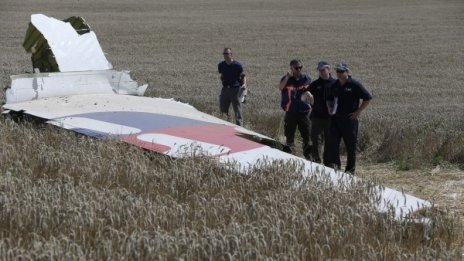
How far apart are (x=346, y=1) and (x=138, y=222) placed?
167 ft

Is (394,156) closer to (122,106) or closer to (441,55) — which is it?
(122,106)

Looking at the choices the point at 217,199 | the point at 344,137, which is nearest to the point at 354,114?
the point at 344,137

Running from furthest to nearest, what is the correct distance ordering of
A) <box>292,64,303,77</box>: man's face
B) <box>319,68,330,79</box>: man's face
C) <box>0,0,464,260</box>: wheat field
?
<box>292,64,303,77</box>: man's face
<box>319,68,330,79</box>: man's face
<box>0,0,464,260</box>: wheat field

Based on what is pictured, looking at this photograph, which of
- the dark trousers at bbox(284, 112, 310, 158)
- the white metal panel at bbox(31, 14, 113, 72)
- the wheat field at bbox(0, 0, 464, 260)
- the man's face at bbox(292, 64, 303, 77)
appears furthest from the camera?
the white metal panel at bbox(31, 14, 113, 72)

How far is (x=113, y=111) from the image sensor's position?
953 centimetres

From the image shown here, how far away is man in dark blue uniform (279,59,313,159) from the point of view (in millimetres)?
10594

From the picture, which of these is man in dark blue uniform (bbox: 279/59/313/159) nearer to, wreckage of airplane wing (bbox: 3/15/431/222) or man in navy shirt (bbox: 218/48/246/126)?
wreckage of airplane wing (bbox: 3/15/431/222)

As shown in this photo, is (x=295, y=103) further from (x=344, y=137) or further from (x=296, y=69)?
(x=344, y=137)

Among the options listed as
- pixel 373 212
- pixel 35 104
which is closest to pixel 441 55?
pixel 35 104

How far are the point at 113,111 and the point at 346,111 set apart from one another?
2.85 metres

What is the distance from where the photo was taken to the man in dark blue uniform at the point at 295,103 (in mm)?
10594

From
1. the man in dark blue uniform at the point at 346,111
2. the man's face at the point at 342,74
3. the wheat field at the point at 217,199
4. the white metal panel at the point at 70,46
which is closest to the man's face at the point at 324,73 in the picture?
the man in dark blue uniform at the point at 346,111

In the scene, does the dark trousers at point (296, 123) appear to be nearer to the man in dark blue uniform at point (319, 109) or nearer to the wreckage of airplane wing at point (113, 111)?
the man in dark blue uniform at point (319, 109)

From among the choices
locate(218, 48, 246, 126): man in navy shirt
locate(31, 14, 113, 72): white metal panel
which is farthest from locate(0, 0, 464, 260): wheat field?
locate(31, 14, 113, 72): white metal panel
